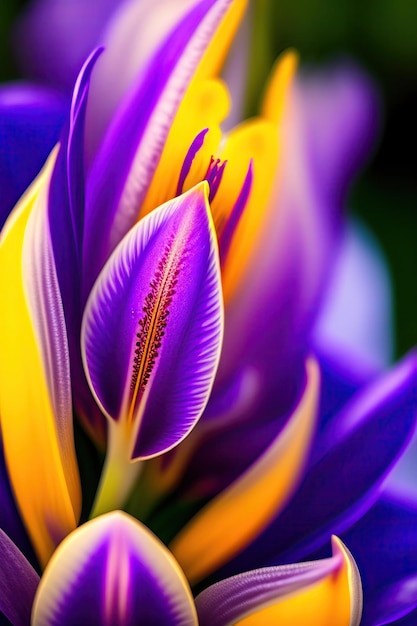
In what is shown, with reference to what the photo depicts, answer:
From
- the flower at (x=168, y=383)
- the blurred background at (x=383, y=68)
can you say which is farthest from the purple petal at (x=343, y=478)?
the blurred background at (x=383, y=68)

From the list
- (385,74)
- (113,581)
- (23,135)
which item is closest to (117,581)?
(113,581)

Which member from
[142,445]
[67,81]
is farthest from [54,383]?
[67,81]

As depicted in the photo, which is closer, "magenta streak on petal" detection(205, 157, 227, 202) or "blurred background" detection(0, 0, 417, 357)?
"magenta streak on petal" detection(205, 157, 227, 202)

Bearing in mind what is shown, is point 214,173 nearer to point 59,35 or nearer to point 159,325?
point 159,325

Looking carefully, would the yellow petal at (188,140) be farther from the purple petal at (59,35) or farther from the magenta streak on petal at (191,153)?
the purple petal at (59,35)

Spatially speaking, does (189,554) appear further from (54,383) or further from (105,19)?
(105,19)

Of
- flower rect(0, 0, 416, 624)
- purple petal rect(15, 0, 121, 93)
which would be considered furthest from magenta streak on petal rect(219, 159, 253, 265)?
purple petal rect(15, 0, 121, 93)

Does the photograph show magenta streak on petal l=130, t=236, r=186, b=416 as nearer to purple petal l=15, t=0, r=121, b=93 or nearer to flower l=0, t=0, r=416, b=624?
flower l=0, t=0, r=416, b=624
